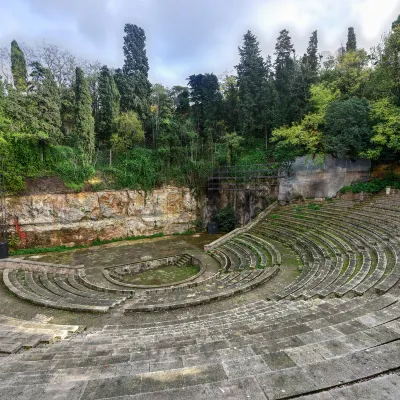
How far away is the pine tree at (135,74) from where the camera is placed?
2625cm

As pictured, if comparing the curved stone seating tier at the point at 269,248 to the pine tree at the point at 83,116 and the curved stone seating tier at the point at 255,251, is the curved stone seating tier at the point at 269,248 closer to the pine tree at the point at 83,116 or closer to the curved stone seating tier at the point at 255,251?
the curved stone seating tier at the point at 255,251

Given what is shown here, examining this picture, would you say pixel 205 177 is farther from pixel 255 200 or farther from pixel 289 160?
pixel 289 160

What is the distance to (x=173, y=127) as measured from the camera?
23.2 m

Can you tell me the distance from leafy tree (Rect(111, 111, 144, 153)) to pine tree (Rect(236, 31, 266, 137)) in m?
10.6

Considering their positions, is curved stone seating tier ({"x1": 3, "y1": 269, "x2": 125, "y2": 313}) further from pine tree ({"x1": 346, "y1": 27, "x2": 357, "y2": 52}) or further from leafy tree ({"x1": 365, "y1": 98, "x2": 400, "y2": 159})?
pine tree ({"x1": 346, "y1": 27, "x2": 357, "y2": 52})

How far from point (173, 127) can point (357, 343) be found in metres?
21.6

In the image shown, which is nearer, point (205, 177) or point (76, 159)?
point (76, 159)

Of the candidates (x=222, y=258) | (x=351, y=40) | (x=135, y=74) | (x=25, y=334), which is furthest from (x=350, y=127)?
(x=135, y=74)

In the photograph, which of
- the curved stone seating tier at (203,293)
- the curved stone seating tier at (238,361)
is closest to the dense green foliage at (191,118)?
the curved stone seating tier at (203,293)

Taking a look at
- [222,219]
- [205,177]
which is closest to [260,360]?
[222,219]

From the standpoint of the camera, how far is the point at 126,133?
2388 cm

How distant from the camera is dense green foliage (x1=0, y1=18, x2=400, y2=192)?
1761cm

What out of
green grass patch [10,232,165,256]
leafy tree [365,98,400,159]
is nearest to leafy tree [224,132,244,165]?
green grass patch [10,232,165,256]

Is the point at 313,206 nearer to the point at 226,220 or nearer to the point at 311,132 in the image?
the point at 311,132
